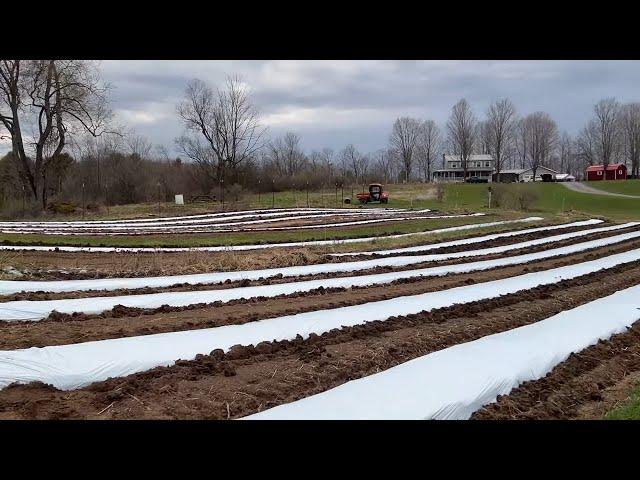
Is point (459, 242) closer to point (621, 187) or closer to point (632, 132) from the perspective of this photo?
point (621, 187)

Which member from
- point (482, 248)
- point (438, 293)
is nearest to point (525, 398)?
point (438, 293)

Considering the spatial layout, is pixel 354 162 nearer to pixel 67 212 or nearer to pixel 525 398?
pixel 67 212

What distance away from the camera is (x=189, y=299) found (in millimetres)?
7637

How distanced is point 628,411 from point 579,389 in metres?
0.65

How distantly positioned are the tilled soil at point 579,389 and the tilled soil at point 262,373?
0.25m

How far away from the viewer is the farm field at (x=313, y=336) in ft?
13.8

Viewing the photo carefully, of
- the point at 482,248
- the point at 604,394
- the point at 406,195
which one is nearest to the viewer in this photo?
the point at 604,394

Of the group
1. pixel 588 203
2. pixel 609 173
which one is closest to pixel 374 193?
pixel 588 203

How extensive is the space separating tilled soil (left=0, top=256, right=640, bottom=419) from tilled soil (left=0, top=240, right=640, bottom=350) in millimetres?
1151

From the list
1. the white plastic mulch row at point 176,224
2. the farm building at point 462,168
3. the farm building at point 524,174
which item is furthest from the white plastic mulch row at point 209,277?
the farm building at point 462,168

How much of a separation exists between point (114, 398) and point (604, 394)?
4.82m
